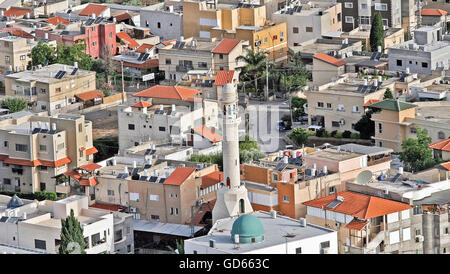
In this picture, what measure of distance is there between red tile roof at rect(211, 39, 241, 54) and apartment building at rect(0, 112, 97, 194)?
13.6 m

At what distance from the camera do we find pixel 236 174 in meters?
45.7

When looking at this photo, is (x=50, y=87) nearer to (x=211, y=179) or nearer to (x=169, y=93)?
(x=169, y=93)

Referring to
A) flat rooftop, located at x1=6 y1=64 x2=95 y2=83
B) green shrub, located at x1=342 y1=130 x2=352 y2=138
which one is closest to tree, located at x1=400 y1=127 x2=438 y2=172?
green shrub, located at x1=342 y1=130 x2=352 y2=138

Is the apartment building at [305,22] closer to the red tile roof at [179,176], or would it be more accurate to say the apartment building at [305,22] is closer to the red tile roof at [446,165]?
the red tile roof at [179,176]

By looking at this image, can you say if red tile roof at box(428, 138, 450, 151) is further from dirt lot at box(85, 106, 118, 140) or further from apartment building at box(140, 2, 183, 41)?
apartment building at box(140, 2, 183, 41)

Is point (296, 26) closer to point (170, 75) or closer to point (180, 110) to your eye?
point (170, 75)

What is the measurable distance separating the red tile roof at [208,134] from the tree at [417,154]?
7.84m

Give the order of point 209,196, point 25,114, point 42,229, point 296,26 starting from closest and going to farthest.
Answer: point 42,229 → point 209,196 → point 25,114 → point 296,26

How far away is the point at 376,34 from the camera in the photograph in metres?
69.8

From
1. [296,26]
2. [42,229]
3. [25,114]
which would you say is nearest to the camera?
[42,229]

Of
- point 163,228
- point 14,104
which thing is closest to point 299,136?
point 163,228

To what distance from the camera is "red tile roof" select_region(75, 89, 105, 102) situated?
6494 cm
